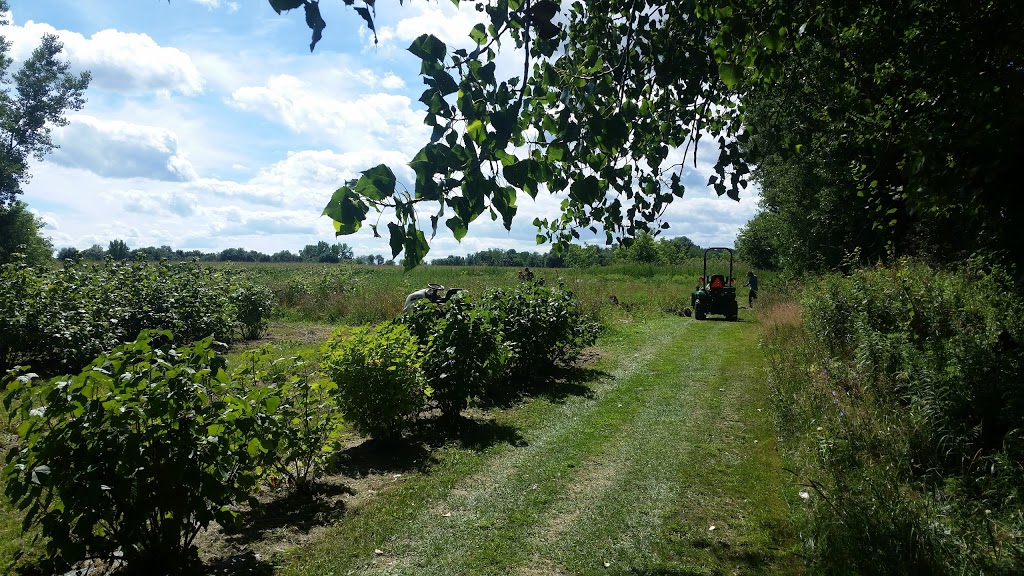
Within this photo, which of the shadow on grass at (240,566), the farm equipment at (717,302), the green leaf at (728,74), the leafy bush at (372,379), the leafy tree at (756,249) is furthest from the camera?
the leafy tree at (756,249)

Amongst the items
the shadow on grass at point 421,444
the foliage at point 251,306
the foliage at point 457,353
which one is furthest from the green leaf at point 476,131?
the foliage at point 251,306

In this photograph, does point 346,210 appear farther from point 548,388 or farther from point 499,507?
point 548,388

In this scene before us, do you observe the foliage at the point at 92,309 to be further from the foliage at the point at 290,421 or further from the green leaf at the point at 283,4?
the green leaf at the point at 283,4

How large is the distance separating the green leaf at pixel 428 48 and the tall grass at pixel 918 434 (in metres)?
3.45

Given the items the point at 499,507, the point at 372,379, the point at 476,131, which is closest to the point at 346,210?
the point at 476,131

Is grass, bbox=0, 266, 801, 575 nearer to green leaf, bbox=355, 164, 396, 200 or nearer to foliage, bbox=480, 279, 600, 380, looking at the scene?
foliage, bbox=480, 279, 600, 380

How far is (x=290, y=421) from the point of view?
13.6 ft

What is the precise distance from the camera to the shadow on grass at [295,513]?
162 inches

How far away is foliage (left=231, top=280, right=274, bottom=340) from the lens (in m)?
14.0

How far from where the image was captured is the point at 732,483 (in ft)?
16.6

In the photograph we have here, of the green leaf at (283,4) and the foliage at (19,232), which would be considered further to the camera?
the foliage at (19,232)

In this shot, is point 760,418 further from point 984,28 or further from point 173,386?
point 173,386

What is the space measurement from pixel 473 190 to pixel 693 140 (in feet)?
9.71

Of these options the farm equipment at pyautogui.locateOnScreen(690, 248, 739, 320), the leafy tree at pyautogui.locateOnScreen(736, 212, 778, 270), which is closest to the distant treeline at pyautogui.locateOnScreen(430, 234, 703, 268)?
the leafy tree at pyautogui.locateOnScreen(736, 212, 778, 270)
